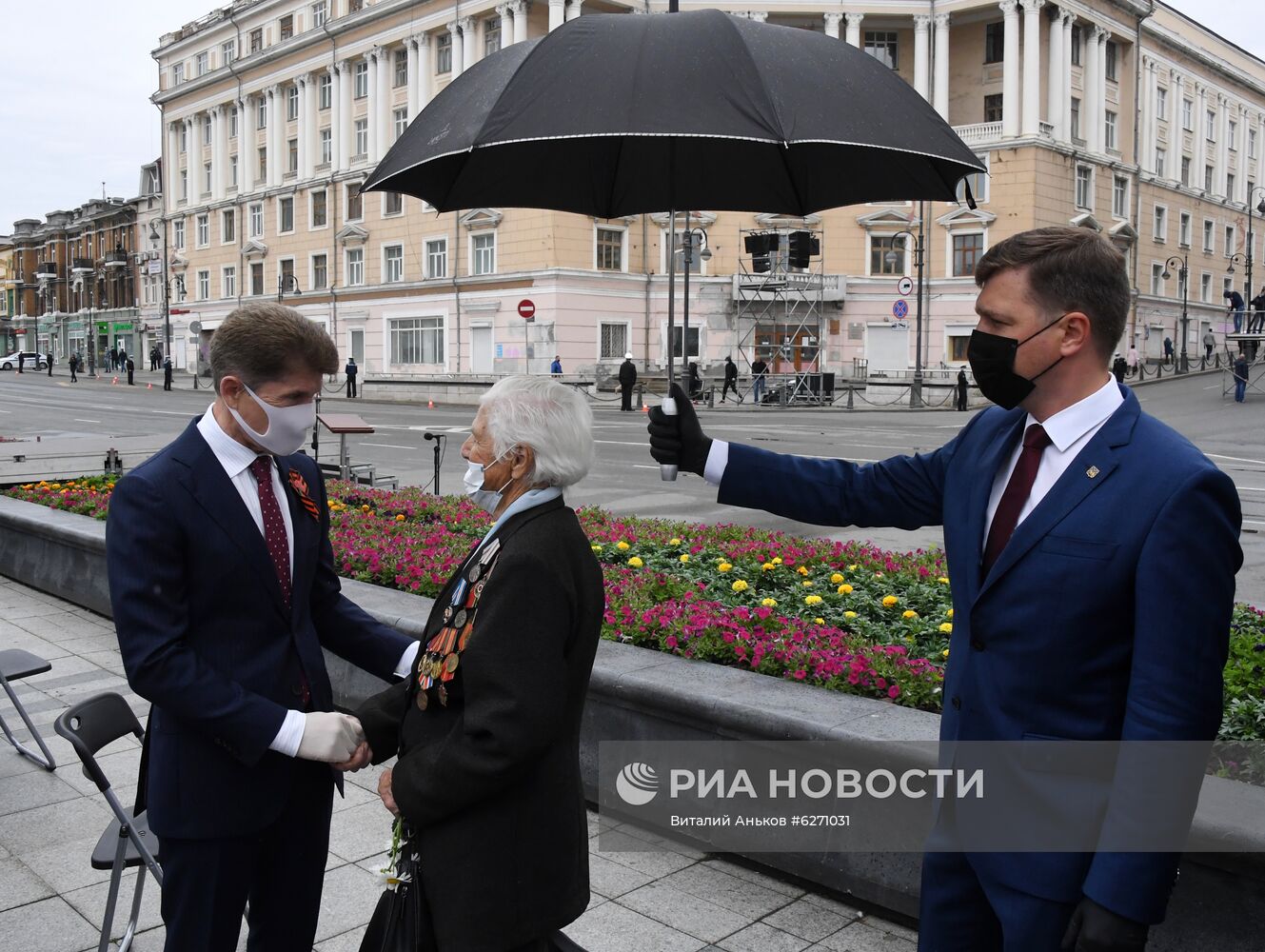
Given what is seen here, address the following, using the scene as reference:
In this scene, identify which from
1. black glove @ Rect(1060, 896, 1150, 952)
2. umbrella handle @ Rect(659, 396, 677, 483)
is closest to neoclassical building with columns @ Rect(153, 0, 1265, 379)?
umbrella handle @ Rect(659, 396, 677, 483)

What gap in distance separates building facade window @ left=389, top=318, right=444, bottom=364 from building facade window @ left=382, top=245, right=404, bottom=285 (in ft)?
6.61

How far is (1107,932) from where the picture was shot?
84.1 inches

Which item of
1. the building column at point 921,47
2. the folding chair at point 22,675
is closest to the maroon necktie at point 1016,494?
the folding chair at point 22,675

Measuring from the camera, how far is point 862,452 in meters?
20.5

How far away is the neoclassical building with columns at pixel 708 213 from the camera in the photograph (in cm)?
4769

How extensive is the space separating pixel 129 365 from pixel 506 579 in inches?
2339

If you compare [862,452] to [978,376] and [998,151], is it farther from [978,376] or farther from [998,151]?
[998,151]

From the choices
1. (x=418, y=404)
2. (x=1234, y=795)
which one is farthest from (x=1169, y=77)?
(x=1234, y=795)

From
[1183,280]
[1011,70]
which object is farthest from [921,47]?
[1183,280]

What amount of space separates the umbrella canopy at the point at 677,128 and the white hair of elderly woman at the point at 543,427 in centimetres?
130

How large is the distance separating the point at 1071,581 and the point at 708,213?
46682 millimetres

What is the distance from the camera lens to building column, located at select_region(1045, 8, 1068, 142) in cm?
4994

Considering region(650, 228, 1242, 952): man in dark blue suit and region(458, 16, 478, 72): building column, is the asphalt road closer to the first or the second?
region(650, 228, 1242, 952): man in dark blue suit

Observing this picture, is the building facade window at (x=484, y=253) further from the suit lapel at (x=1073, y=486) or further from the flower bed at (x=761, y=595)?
the suit lapel at (x=1073, y=486)
